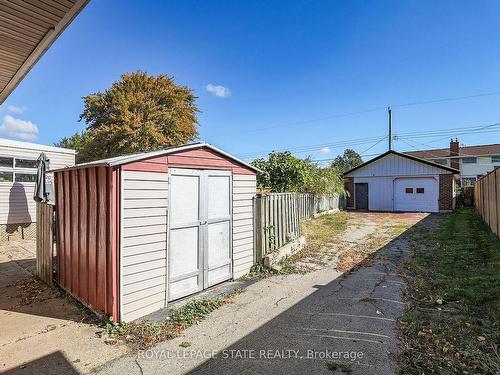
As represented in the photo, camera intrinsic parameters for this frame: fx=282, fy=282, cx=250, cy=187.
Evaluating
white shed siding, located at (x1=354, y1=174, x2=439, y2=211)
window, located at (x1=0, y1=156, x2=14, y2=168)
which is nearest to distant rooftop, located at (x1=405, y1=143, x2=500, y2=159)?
white shed siding, located at (x1=354, y1=174, x2=439, y2=211)

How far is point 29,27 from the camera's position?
2.87 meters

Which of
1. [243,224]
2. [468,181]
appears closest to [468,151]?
[468,181]

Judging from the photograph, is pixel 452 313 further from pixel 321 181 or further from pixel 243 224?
pixel 321 181

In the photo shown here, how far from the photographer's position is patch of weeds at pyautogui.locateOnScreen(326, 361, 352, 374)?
8.95 feet

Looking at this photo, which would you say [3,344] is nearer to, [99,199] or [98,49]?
[99,199]

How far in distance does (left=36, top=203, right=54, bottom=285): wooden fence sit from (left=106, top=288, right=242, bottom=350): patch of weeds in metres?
2.64

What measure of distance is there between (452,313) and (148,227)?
14.4ft

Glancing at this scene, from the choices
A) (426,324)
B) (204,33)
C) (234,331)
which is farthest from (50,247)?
(204,33)

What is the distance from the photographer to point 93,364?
2.92m

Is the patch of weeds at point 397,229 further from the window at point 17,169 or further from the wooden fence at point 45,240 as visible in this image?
the window at point 17,169

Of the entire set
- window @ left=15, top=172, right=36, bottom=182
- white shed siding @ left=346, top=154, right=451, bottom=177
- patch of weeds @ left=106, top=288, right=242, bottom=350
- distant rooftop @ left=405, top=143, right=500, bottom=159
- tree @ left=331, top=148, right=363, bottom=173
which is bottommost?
patch of weeds @ left=106, top=288, right=242, bottom=350

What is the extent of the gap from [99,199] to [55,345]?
1.83 metres

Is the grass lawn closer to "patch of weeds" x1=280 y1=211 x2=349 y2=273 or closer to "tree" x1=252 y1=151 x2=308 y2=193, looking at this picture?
"patch of weeds" x1=280 y1=211 x2=349 y2=273

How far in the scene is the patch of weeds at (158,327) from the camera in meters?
3.41
